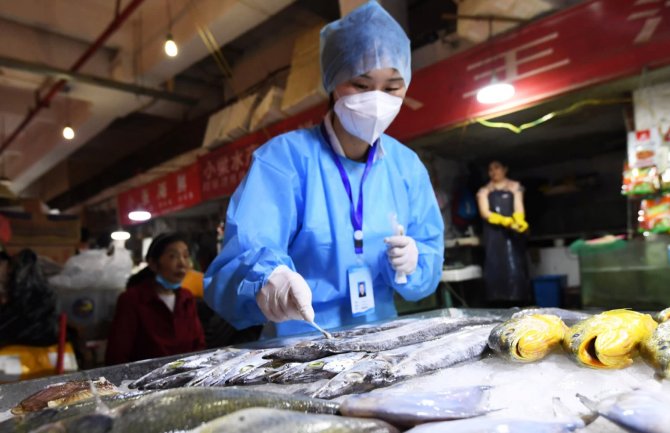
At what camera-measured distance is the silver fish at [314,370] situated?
1122 mm

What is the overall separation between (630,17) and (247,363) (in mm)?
3786

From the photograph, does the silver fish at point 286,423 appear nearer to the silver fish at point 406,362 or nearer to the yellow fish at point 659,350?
the silver fish at point 406,362

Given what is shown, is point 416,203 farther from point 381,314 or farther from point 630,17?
point 630,17

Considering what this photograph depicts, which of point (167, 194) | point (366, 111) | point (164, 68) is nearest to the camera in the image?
point (366, 111)

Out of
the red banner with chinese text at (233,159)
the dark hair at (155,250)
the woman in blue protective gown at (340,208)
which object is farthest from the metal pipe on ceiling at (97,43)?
the woman in blue protective gown at (340,208)

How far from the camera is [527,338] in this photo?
3.80 ft

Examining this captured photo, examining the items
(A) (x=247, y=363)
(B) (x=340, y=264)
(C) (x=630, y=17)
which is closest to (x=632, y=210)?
(C) (x=630, y=17)

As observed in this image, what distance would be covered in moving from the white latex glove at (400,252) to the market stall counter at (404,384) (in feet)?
1.17

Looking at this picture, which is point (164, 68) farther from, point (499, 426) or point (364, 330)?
point (499, 426)

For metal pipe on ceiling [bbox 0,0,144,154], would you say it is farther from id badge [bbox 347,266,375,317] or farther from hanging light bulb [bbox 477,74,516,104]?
id badge [bbox 347,266,375,317]

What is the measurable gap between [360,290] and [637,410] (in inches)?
50.0

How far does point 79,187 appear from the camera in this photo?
44.4ft

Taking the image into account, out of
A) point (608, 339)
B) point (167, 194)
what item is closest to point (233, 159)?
point (167, 194)

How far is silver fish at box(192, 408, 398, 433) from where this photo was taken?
71 centimetres
